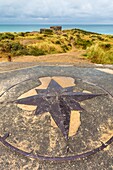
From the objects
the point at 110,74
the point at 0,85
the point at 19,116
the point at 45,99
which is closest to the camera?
the point at 19,116

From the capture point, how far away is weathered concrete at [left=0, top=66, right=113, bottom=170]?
1651 millimetres

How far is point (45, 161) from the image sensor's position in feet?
5.48

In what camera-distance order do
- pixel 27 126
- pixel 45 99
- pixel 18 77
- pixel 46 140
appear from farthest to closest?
pixel 18 77
pixel 45 99
pixel 27 126
pixel 46 140

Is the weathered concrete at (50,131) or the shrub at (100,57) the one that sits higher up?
the weathered concrete at (50,131)

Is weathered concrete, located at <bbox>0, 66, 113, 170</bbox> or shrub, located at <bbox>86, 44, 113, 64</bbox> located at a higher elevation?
weathered concrete, located at <bbox>0, 66, 113, 170</bbox>

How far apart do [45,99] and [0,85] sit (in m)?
0.97

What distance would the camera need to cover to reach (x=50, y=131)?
1994 mm

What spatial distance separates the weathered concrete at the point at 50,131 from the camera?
165 cm

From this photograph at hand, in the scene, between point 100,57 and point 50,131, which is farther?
point 100,57

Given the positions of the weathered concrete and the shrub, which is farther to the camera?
the shrub

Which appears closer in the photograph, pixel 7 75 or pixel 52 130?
pixel 52 130

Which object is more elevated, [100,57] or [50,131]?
[50,131]

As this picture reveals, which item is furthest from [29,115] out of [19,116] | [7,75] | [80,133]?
[7,75]

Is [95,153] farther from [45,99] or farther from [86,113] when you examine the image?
[45,99]
